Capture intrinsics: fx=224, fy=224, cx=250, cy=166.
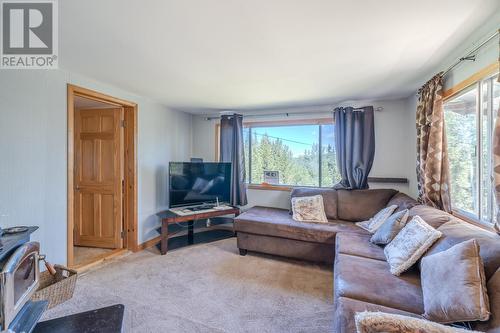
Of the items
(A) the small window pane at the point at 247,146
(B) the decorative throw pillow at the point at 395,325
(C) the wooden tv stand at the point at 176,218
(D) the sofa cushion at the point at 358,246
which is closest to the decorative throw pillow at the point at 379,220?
(D) the sofa cushion at the point at 358,246

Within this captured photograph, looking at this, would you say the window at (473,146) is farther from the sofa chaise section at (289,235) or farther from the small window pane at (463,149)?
the sofa chaise section at (289,235)

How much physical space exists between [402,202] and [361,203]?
565 millimetres

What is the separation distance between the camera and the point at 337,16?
143 cm

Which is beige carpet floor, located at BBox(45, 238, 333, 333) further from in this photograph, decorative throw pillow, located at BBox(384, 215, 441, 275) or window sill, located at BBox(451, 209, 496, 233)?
window sill, located at BBox(451, 209, 496, 233)

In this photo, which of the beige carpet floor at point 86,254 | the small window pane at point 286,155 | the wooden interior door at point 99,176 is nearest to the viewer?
the beige carpet floor at point 86,254

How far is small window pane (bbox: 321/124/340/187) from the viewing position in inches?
147

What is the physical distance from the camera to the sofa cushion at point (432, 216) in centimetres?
186

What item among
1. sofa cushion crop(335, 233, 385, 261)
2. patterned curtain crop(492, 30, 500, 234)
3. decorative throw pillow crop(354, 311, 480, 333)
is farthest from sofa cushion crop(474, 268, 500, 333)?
sofa cushion crop(335, 233, 385, 261)

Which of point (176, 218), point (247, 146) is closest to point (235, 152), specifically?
point (247, 146)

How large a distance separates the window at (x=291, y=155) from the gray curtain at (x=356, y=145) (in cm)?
29

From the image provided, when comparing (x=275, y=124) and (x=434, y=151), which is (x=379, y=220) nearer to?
(x=434, y=151)

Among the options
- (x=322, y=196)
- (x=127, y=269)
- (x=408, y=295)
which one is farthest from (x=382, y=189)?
(x=127, y=269)

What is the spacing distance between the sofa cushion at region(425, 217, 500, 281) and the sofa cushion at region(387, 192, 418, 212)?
0.73 metres

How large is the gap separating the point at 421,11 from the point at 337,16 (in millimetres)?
502
